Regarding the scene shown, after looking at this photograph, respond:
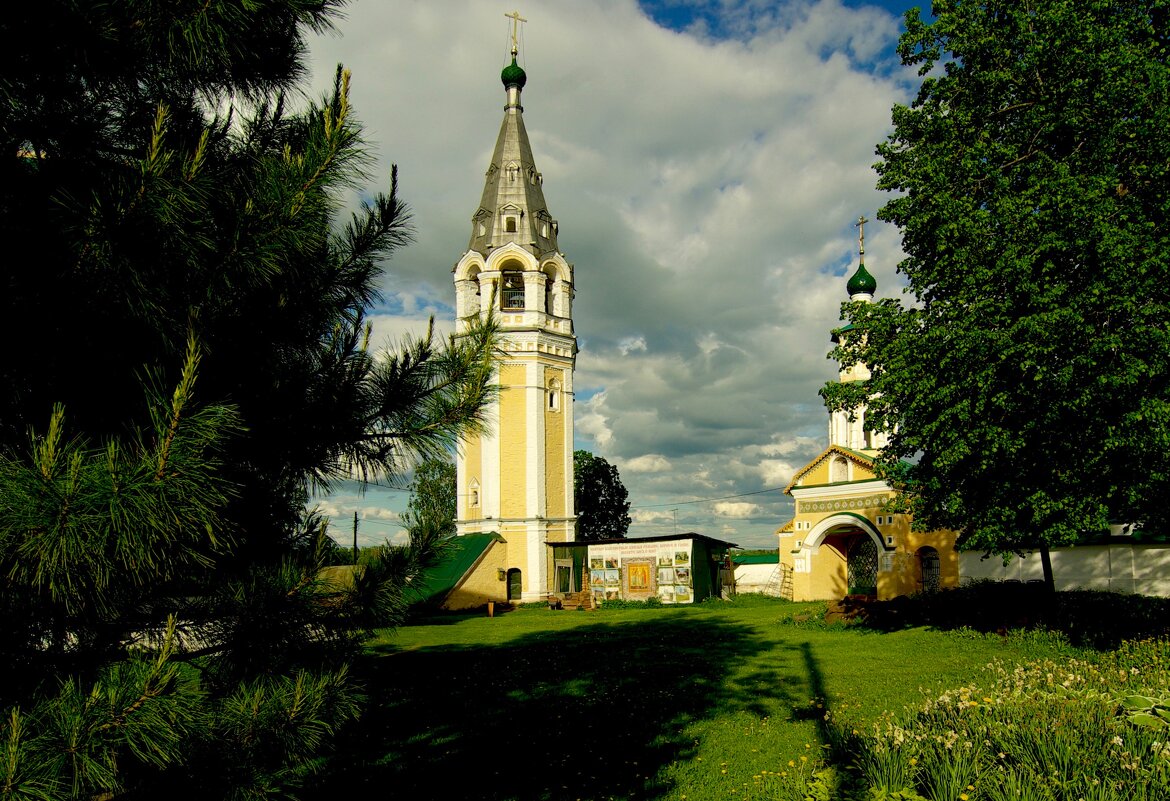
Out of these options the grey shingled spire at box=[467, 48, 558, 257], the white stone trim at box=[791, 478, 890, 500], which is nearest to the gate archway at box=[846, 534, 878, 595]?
the white stone trim at box=[791, 478, 890, 500]

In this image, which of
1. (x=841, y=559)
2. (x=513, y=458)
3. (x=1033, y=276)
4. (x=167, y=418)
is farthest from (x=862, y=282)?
(x=167, y=418)

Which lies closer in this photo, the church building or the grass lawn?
the grass lawn

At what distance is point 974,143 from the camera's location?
13906mm

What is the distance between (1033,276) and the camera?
12016 mm

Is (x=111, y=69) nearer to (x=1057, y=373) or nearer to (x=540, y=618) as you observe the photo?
(x=1057, y=373)

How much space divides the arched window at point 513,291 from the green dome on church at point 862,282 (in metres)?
17.0

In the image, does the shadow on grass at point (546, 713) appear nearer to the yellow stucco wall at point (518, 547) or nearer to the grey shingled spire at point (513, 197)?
the yellow stucco wall at point (518, 547)

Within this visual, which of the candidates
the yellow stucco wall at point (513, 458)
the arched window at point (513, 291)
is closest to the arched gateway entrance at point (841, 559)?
the yellow stucco wall at point (513, 458)

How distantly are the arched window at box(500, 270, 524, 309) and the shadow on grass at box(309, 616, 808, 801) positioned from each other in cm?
2048

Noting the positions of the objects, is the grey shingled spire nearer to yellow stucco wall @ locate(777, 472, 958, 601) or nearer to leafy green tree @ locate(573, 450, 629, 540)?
yellow stucco wall @ locate(777, 472, 958, 601)

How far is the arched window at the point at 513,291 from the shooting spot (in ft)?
114

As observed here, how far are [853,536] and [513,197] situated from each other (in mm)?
22905

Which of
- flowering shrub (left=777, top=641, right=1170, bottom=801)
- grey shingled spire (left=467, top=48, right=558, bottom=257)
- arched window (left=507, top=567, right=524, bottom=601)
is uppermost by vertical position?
grey shingled spire (left=467, top=48, right=558, bottom=257)

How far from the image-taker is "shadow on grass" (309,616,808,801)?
7.30 meters
